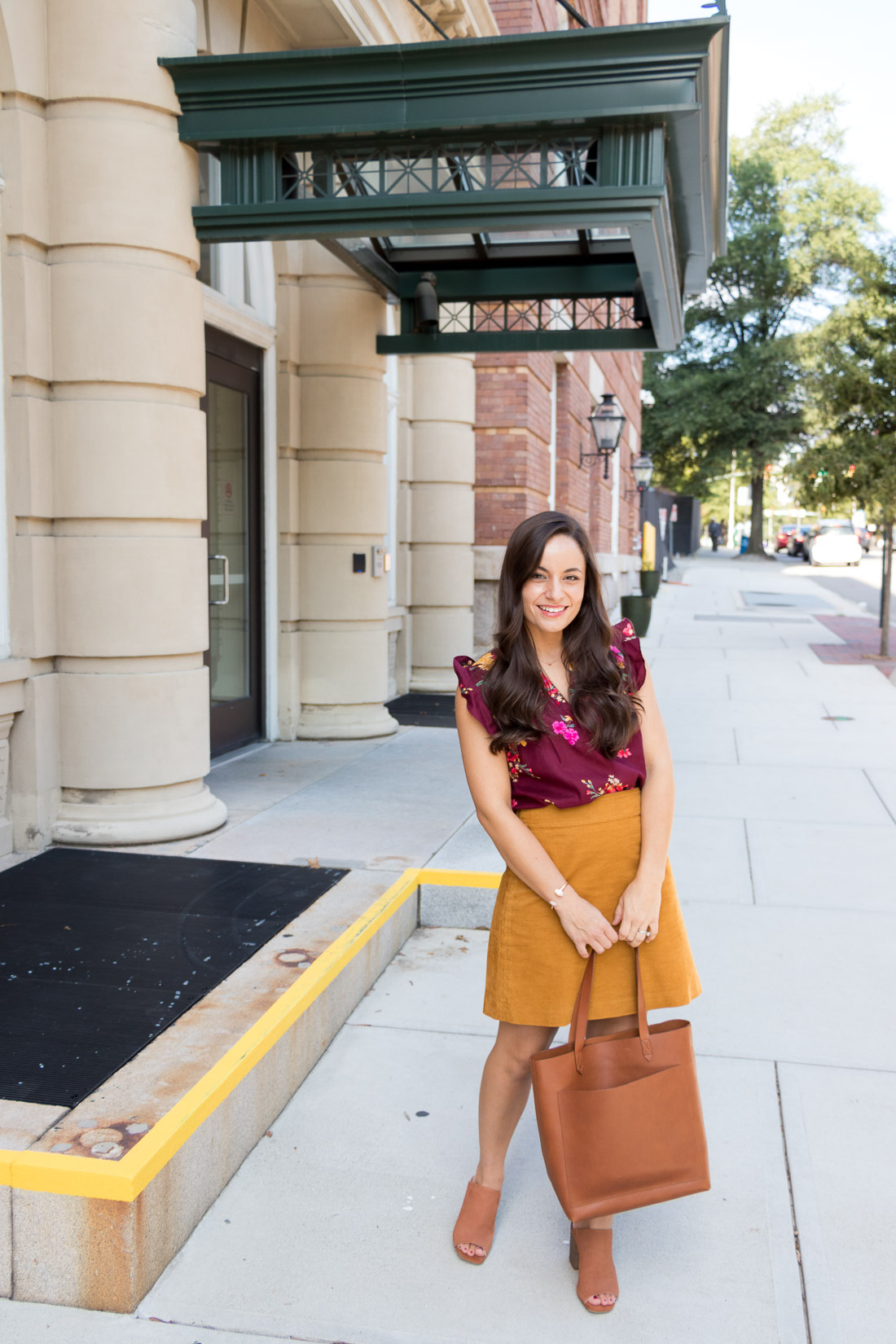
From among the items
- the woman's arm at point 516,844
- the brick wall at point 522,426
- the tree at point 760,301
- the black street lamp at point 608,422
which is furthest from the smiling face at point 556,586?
the tree at point 760,301

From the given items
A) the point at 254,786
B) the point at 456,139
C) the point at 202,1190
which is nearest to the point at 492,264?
the point at 456,139

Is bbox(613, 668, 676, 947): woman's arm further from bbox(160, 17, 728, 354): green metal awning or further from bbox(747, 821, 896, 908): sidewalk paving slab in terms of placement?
bbox(160, 17, 728, 354): green metal awning

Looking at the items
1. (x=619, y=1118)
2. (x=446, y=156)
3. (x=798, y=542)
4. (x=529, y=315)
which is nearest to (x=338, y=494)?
(x=446, y=156)

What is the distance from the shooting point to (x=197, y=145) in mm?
5785

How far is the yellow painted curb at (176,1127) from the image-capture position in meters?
2.58

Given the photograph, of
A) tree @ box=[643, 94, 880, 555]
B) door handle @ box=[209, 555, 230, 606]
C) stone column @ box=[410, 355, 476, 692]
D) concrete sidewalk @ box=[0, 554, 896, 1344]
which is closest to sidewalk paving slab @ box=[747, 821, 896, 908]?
concrete sidewalk @ box=[0, 554, 896, 1344]

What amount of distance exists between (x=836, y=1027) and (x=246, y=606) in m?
5.27

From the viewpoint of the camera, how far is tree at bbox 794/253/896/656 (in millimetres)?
14750

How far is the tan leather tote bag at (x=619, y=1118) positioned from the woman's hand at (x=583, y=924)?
0.12 metres

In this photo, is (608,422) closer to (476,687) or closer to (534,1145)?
(534,1145)

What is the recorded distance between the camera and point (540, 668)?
265 cm

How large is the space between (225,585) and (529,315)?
7635mm

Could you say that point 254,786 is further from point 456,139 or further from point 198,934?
point 456,139

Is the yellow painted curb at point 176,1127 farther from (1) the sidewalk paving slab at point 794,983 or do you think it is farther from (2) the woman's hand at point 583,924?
(1) the sidewalk paving slab at point 794,983
